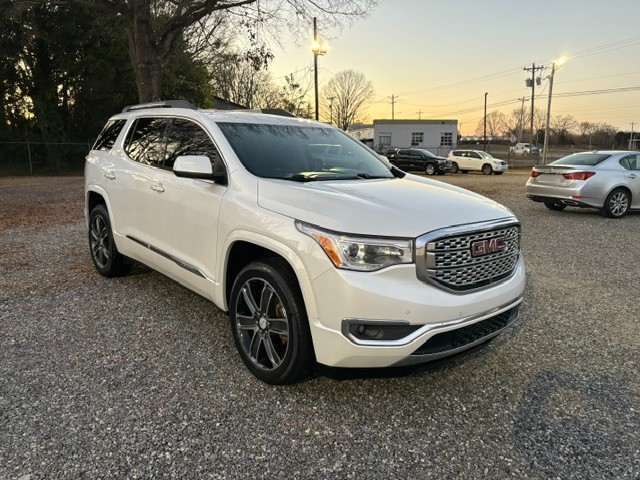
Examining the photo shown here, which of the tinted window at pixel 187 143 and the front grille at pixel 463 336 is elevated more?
the tinted window at pixel 187 143

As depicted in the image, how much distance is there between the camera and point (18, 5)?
14.4 metres

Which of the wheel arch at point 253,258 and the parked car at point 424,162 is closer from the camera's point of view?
the wheel arch at point 253,258

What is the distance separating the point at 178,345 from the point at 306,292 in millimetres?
1566

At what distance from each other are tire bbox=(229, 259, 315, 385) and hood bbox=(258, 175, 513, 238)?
15.9 inches

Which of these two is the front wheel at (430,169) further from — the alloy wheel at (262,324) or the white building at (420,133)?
the white building at (420,133)

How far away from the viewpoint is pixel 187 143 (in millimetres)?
3961

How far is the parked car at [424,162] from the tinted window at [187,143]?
2485 centimetres

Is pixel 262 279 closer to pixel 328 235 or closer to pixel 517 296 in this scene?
pixel 328 235

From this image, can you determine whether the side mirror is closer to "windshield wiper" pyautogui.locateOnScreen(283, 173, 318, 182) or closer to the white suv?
the white suv

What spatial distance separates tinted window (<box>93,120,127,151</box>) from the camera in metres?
5.19

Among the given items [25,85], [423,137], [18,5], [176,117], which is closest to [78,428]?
[176,117]

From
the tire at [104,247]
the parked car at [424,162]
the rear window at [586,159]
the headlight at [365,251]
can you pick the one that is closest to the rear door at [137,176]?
the tire at [104,247]

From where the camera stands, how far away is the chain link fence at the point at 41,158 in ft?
75.0

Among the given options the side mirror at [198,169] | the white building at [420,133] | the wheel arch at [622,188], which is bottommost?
the wheel arch at [622,188]
